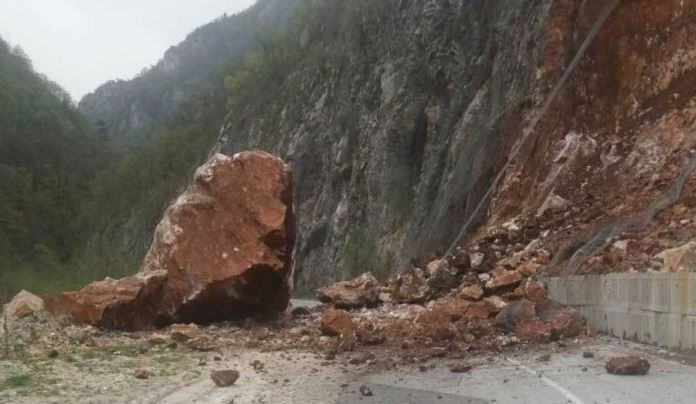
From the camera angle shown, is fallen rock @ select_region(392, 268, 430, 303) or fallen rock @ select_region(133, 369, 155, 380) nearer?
fallen rock @ select_region(133, 369, 155, 380)

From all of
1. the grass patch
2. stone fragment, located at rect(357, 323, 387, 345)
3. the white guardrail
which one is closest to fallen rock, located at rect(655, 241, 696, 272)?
the white guardrail

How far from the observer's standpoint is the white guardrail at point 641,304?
406 inches

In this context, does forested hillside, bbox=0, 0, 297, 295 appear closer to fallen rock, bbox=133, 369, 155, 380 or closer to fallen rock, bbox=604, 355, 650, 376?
fallen rock, bbox=133, 369, 155, 380

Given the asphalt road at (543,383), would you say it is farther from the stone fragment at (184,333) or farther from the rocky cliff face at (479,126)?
the rocky cliff face at (479,126)

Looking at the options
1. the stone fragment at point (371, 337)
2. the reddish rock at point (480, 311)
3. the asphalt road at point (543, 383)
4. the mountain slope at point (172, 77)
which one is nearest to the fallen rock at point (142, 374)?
the asphalt road at point (543, 383)

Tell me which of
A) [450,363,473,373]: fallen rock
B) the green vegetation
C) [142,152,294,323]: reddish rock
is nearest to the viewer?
[450,363,473,373]: fallen rock

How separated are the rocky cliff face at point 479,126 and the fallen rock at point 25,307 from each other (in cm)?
1031

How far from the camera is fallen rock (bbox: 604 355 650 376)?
9.30m

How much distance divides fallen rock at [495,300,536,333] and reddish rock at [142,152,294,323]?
6078 mm

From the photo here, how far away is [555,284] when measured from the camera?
15.1m

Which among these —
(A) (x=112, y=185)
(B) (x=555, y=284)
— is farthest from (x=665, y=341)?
(A) (x=112, y=185)

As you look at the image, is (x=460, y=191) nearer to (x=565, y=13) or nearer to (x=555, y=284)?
(x=565, y=13)

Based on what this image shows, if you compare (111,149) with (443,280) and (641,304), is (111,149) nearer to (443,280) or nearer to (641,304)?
(443,280)

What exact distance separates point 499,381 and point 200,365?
4.25 m
